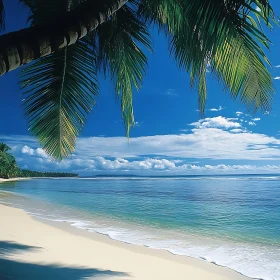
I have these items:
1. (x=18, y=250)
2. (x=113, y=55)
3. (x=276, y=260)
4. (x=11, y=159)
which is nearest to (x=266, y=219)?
(x=276, y=260)

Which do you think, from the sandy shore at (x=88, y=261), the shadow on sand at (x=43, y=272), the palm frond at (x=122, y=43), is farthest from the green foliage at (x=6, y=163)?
the palm frond at (x=122, y=43)

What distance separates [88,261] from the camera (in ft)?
19.7

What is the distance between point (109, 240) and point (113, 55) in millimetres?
5065

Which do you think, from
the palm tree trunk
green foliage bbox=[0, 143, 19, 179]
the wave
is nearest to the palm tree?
the palm tree trunk

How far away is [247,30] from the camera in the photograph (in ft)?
8.65

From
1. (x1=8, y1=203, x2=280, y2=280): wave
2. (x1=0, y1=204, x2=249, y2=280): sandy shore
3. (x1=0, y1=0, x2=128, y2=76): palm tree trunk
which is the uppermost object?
(x1=0, y1=0, x2=128, y2=76): palm tree trunk

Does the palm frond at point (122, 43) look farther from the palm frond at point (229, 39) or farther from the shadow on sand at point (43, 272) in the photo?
the shadow on sand at point (43, 272)

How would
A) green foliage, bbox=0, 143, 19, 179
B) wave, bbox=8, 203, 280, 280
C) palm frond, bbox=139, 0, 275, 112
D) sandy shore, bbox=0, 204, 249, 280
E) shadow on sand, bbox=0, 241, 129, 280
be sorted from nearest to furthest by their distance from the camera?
1. palm frond, bbox=139, 0, 275, 112
2. shadow on sand, bbox=0, 241, 129, 280
3. sandy shore, bbox=0, 204, 249, 280
4. wave, bbox=8, 203, 280, 280
5. green foliage, bbox=0, 143, 19, 179

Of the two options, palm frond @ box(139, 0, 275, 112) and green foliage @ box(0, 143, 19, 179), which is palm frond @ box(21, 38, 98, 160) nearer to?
palm frond @ box(139, 0, 275, 112)

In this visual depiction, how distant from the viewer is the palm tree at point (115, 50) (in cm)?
240

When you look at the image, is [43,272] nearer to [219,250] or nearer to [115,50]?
[115,50]

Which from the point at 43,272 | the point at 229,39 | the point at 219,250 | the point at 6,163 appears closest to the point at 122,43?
the point at 229,39

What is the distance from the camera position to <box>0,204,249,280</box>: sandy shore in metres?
5.16

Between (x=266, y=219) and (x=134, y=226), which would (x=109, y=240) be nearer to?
(x=134, y=226)
